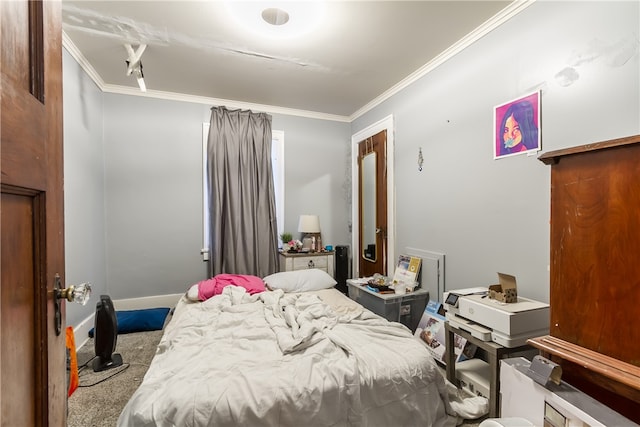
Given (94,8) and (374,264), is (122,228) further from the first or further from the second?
(374,264)

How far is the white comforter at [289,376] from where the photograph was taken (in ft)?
4.01

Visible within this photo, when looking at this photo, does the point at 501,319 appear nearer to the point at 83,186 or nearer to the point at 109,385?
the point at 109,385

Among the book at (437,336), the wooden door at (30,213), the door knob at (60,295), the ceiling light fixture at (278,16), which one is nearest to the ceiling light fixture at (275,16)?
the ceiling light fixture at (278,16)

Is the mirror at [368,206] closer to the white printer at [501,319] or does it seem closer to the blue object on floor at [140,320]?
the white printer at [501,319]

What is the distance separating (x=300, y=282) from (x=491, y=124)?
2.06 meters

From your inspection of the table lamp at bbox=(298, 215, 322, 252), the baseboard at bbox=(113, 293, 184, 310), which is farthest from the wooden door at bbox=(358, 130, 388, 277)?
the baseboard at bbox=(113, 293, 184, 310)

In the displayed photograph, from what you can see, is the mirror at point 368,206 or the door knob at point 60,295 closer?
the door knob at point 60,295

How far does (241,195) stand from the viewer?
3615 mm

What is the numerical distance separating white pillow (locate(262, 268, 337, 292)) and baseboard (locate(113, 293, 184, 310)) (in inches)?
55.9

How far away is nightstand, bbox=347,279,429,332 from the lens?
2.65 m

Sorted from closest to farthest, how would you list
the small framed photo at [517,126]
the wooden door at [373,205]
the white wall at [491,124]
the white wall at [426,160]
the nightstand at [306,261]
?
the white wall at [491,124] < the white wall at [426,160] < the small framed photo at [517,126] < the wooden door at [373,205] < the nightstand at [306,261]

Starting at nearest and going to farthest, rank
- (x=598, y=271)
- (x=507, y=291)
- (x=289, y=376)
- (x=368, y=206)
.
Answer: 1. (x=598, y=271)
2. (x=289, y=376)
3. (x=507, y=291)
4. (x=368, y=206)

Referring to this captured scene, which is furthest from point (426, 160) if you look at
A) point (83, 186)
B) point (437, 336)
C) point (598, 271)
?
point (83, 186)

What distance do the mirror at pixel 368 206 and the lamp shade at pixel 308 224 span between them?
0.64 m
